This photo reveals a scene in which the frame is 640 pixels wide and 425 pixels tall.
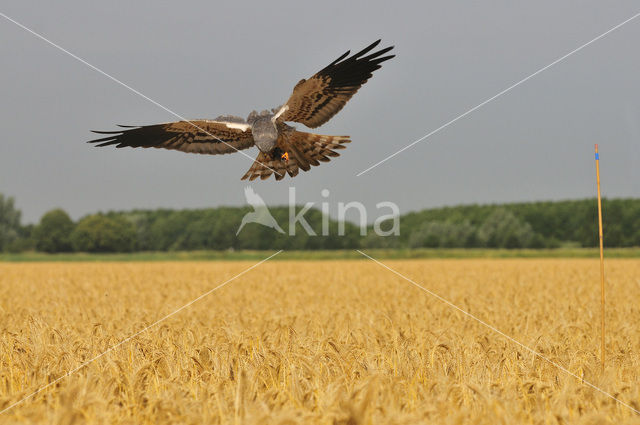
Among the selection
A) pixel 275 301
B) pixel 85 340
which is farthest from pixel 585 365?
pixel 275 301

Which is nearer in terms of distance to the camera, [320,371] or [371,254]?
[320,371]

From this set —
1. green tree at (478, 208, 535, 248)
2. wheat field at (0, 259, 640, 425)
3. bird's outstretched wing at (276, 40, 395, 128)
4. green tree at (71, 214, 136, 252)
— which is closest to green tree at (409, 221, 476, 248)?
green tree at (478, 208, 535, 248)

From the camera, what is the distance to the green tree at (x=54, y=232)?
5934 cm

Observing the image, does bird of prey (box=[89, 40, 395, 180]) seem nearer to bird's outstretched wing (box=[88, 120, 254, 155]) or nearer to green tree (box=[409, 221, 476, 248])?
bird's outstretched wing (box=[88, 120, 254, 155])

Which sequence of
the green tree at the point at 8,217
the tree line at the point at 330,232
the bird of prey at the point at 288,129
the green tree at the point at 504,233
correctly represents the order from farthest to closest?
the green tree at the point at 8,217, the green tree at the point at 504,233, the tree line at the point at 330,232, the bird of prey at the point at 288,129

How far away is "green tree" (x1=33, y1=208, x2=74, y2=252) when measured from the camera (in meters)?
59.3

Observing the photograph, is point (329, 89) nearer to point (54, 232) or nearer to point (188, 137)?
point (188, 137)

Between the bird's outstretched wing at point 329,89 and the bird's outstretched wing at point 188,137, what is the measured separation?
Result: 0.80m

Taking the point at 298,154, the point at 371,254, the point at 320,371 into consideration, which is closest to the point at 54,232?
the point at 371,254

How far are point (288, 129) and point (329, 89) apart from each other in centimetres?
82

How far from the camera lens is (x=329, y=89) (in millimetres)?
7516

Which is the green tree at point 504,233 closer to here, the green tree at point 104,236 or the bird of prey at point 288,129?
the green tree at point 104,236

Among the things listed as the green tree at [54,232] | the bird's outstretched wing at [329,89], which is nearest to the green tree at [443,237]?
the green tree at [54,232]

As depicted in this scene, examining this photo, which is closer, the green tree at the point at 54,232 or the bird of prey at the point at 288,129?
the bird of prey at the point at 288,129
